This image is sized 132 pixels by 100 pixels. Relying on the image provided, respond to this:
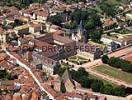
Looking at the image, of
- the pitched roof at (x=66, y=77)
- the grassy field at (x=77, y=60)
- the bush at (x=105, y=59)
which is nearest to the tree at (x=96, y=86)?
the pitched roof at (x=66, y=77)

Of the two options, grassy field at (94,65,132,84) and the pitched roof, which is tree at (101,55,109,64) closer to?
grassy field at (94,65,132,84)

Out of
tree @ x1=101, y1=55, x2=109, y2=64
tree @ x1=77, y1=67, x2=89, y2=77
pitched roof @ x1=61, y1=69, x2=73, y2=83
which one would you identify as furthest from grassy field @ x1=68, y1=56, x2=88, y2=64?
pitched roof @ x1=61, y1=69, x2=73, y2=83

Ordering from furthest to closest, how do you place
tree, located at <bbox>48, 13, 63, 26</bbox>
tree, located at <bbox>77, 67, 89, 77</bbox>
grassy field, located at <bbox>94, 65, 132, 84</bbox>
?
tree, located at <bbox>48, 13, 63, 26</bbox> → grassy field, located at <bbox>94, 65, 132, 84</bbox> → tree, located at <bbox>77, 67, 89, 77</bbox>

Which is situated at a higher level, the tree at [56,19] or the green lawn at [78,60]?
the tree at [56,19]

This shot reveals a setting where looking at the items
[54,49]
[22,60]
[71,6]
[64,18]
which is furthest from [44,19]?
[22,60]

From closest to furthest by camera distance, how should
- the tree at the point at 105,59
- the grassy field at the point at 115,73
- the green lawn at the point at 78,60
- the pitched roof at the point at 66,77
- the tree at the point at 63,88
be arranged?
the tree at the point at 63,88 < the pitched roof at the point at 66,77 < the grassy field at the point at 115,73 < the tree at the point at 105,59 < the green lawn at the point at 78,60

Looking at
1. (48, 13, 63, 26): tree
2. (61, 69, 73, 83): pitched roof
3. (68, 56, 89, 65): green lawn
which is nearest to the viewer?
(61, 69, 73, 83): pitched roof

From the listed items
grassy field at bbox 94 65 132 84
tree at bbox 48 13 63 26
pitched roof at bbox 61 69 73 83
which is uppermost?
tree at bbox 48 13 63 26

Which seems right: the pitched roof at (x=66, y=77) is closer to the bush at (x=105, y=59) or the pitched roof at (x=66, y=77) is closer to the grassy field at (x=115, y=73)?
the grassy field at (x=115, y=73)
